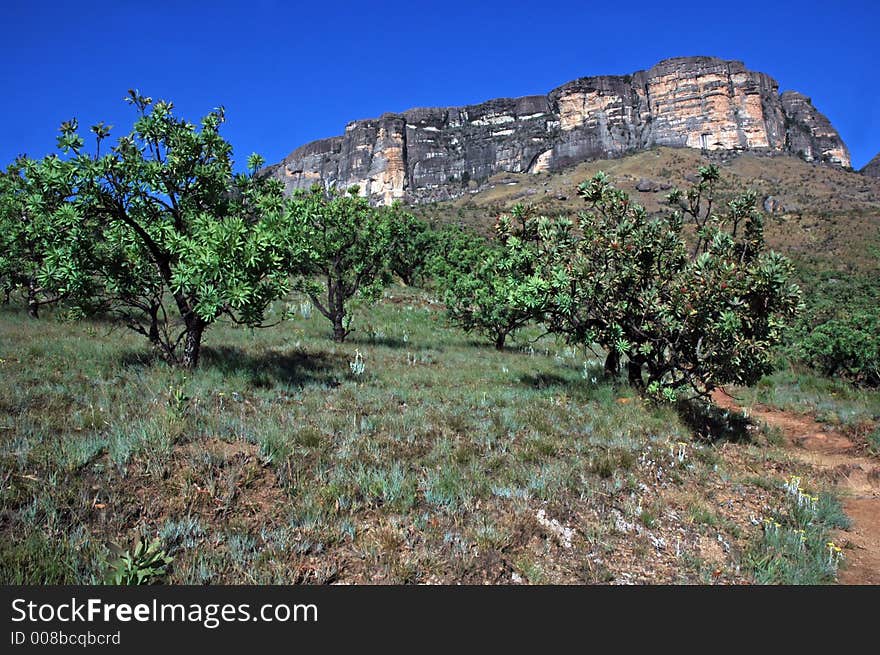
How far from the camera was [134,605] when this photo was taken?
306 centimetres

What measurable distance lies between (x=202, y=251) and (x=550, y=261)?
23.9 ft

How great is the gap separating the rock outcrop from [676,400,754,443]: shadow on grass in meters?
141

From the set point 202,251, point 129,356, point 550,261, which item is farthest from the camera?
point 550,261

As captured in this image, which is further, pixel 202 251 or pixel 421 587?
pixel 202 251

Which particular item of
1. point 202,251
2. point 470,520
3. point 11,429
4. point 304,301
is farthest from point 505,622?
point 304,301

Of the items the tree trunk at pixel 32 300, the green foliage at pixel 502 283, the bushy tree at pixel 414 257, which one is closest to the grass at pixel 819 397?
the green foliage at pixel 502 283

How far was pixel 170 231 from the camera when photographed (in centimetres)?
909

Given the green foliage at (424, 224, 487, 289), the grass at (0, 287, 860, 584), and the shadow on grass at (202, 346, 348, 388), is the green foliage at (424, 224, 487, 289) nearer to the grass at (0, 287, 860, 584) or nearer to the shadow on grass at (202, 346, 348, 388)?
the shadow on grass at (202, 346, 348, 388)

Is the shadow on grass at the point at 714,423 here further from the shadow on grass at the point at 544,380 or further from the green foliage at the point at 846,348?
the green foliage at the point at 846,348

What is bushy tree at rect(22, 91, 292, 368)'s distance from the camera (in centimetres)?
Result: 862

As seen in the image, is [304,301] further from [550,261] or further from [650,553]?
[650,553]

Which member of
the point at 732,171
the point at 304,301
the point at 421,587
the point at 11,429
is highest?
the point at 732,171

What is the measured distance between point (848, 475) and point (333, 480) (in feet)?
27.6

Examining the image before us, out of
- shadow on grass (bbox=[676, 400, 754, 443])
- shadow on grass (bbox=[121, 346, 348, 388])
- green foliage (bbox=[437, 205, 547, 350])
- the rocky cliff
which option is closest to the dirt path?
shadow on grass (bbox=[676, 400, 754, 443])
